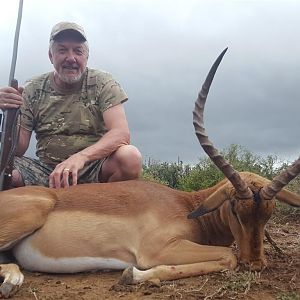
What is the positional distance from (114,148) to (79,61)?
1.40 m

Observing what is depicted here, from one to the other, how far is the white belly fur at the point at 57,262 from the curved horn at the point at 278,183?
Answer: 149 centimetres

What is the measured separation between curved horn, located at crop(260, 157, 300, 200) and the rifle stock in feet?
10.3

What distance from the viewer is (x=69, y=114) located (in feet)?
24.0

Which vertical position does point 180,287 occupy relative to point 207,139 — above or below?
below

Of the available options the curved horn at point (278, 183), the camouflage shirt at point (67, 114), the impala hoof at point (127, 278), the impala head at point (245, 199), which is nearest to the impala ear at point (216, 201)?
the impala head at point (245, 199)

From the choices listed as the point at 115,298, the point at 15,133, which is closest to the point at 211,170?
the point at 15,133

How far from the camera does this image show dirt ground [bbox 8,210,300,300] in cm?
432

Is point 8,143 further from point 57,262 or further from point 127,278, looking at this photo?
point 127,278

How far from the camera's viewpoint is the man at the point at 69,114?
716 centimetres

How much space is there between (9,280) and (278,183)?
7.95ft

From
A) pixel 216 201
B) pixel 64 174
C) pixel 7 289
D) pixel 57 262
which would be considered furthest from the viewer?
pixel 64 174

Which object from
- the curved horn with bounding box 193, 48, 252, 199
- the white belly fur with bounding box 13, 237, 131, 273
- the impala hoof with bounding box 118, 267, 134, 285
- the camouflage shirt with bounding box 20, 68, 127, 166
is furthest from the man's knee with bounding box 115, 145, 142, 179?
the impala hoof with bounding box 118, 267, 134, 285

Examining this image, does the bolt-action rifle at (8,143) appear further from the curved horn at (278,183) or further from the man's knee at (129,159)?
the curved horn at (278,183)

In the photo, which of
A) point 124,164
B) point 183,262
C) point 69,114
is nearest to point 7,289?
point 183,262
